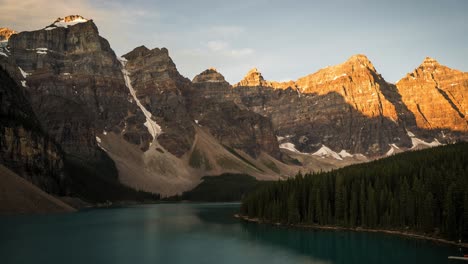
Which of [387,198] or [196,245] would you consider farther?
[387,198]

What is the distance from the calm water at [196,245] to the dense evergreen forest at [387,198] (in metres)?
7.23

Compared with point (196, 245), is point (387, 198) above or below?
above

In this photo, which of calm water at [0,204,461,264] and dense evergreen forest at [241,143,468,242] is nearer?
calm water at [0,204,461,264]

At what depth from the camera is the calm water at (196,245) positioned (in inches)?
3187

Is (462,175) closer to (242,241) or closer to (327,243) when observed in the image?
(327,243)

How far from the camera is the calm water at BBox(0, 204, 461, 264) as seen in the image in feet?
266

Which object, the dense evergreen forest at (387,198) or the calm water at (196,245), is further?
the dense evergreen forest at (387,198)

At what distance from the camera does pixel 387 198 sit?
118 m

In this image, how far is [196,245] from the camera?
97.0 metres

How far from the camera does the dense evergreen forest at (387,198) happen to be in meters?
100

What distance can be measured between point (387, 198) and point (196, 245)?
4707 cm

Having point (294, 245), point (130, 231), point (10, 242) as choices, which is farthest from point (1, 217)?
point (294, 245)

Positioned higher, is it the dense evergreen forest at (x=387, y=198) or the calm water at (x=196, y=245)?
the dense evergreen forest at (x=387, y=198)

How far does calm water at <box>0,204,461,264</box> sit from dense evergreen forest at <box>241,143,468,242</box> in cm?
723
